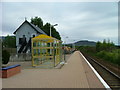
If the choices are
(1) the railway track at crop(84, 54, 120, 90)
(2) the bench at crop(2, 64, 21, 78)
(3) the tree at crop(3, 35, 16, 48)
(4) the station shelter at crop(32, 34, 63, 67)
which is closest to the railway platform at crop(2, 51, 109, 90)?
(2) the bench at crop(2, 64, 21, 78)

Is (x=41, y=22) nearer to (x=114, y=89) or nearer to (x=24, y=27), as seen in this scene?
(x=24, y=27)

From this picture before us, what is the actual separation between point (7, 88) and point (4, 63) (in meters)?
9.88

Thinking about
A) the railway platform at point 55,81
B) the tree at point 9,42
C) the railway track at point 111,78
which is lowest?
the railway track at point 111,78

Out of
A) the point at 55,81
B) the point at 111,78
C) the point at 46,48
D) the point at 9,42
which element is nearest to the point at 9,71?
the point at 55,81

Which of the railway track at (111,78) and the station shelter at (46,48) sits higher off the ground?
the station shelter at (46,48)

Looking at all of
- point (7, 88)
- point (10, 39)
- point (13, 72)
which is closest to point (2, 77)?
point (13, 72)

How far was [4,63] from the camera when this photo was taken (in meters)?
16.3

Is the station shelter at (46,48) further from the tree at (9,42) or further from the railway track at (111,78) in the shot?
the tree at (9,42)

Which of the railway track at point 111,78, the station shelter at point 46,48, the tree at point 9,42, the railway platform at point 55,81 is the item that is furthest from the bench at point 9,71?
the tree at point 9,42

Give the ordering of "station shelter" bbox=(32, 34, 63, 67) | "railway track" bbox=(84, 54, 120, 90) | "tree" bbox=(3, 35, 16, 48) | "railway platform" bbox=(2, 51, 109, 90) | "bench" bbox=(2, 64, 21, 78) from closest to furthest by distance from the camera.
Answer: "railway platform" bbox=(2, 51, 109, 90) → "railway track" bbox=(84, 54, 120, 90) → "bench" bbox=(2, 64, 21, 78) → "station shelter" bbox=(32, 34, 63, 67) → "tree" bbox=(3, 35, 16, 48)

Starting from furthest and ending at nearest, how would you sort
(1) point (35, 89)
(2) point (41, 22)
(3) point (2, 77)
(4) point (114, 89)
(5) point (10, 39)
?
(5) point (10, 39), (2) point (41, 22), (3) point (2, 77), (4) point (114, 89), (1) point (35, 89)

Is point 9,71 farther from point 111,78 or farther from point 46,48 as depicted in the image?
point 111,78

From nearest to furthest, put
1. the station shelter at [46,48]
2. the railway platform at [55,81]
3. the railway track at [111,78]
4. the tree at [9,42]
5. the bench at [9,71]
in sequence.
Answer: the railway platform at [55,81], the railway track at [111,78], the bench at [9,71], the station shelter at [46,48], the tree at [9,42]

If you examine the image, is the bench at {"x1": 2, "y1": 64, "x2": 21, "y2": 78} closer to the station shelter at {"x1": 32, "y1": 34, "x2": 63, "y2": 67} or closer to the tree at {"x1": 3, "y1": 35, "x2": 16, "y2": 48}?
the station shelter at {"x1": 32, "y1": 34, "x2": 63, "y2": 67}
